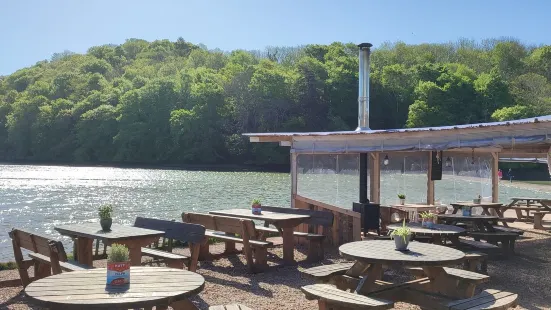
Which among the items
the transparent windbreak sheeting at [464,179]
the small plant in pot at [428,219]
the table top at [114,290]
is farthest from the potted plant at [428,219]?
the table top at [114,290]

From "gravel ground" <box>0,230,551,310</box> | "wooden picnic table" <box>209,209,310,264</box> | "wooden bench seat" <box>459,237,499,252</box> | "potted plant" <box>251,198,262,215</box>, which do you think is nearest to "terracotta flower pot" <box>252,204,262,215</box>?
"potted plant" <box>251,198,262,215</box>

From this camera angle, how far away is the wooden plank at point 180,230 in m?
7.21

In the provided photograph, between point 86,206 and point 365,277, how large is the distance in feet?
74.0

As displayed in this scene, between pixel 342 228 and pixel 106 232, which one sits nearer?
pixel 106 232

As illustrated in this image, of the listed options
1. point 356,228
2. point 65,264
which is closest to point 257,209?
point 356,228

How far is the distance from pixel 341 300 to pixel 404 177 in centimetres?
827

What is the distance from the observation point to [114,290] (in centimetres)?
386

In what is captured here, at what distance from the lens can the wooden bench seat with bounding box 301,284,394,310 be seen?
4598mm

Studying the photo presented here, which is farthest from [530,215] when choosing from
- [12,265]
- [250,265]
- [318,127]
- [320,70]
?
[320,70]

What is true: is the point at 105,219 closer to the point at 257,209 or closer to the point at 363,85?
the point at 257,209

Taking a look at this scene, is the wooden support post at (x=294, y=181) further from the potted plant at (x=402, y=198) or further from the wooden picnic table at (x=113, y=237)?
the wooden picnic table at (x=113, y=237)

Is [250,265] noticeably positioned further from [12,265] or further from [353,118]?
[353,118]

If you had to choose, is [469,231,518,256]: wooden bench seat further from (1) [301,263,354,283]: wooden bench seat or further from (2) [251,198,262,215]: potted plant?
(1) [301,263,354,283]: wooden bench seat

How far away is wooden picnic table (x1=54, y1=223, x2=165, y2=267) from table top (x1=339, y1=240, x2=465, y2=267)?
2409 millimetres
